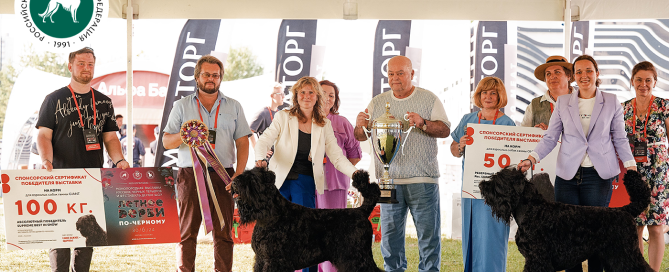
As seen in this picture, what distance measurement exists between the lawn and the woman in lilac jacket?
2.03 meters

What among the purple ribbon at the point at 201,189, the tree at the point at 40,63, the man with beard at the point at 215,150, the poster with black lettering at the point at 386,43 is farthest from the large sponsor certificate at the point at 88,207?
the tree at the point at 40,63

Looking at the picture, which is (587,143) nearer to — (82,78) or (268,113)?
(268,113)

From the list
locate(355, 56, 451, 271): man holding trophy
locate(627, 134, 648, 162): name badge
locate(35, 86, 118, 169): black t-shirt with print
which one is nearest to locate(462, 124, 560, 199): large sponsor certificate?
locate(355, 56, 451, 271): man holding trophy

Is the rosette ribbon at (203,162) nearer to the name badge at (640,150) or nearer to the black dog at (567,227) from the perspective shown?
the black dog at (567,227)

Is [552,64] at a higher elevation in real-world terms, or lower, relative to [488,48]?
lower

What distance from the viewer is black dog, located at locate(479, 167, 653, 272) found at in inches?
114

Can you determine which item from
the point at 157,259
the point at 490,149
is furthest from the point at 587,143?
the point at 157,259

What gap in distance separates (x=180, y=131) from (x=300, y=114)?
3.27 ft

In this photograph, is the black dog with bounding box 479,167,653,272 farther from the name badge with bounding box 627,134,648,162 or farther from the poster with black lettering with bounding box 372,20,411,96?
the poster with black lettering with bounding box 372,20,411,96

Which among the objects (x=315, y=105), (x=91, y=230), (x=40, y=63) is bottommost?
(x=91, y=230)

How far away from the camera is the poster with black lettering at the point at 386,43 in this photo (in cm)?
602

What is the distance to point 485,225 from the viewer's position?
149 inches

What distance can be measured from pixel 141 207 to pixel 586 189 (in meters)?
3.69

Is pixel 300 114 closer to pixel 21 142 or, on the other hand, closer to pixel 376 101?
pixel 376 101
